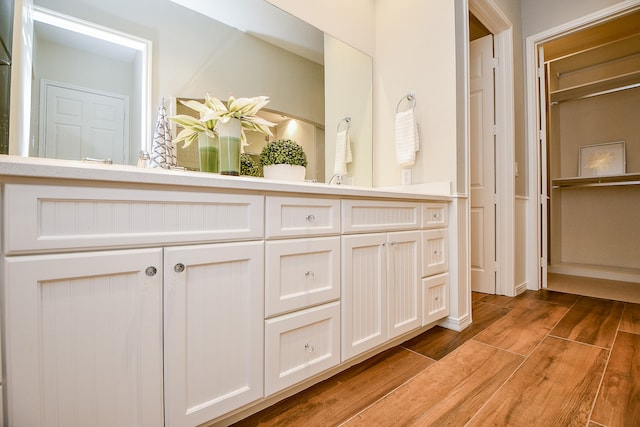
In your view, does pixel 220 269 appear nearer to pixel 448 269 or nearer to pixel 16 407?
pixel 16 407

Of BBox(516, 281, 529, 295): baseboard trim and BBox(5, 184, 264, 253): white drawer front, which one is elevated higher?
BBox(5, 184, 264, 253): white drawer front

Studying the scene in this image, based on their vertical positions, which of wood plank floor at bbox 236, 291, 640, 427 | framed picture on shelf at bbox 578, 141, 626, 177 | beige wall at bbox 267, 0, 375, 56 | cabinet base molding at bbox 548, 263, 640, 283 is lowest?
wood plank floor at bbox 236, 291, 640, 427

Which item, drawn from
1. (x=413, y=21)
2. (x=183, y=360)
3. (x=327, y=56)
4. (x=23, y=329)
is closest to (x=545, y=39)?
(x=413, y=21)

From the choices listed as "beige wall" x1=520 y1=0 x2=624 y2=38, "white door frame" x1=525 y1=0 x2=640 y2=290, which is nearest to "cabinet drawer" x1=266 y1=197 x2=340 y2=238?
"white door frame" x1=525 y1=0 x2=640 y2=290

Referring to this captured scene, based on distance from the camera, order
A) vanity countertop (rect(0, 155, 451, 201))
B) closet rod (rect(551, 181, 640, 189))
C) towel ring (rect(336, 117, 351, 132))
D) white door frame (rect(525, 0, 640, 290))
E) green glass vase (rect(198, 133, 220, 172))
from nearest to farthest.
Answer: vanity countertop (rect(0, 155, 451, 201)), green glass vase (rect(198, 133, 220, 172)), towel ring (rect(336, 117, 351, 132)), white door frame (rect(525, 0, 640, 290)), closet rod (rect(551, 181, 640, 189))

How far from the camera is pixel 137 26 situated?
1.24m

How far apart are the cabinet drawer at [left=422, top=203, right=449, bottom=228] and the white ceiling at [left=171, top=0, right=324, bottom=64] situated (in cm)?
119

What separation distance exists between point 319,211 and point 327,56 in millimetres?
1329

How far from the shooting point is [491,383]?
1.26 meters

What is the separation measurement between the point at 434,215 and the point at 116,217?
159 centimetres

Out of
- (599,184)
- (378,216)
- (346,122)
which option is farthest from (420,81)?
(599,184)

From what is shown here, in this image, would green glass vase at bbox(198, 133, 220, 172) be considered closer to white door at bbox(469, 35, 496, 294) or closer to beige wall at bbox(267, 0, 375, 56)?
beige wall at bbox(267, 0, 375, 56)

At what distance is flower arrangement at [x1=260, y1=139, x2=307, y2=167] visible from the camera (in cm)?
153

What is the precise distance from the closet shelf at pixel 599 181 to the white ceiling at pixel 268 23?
321cm
